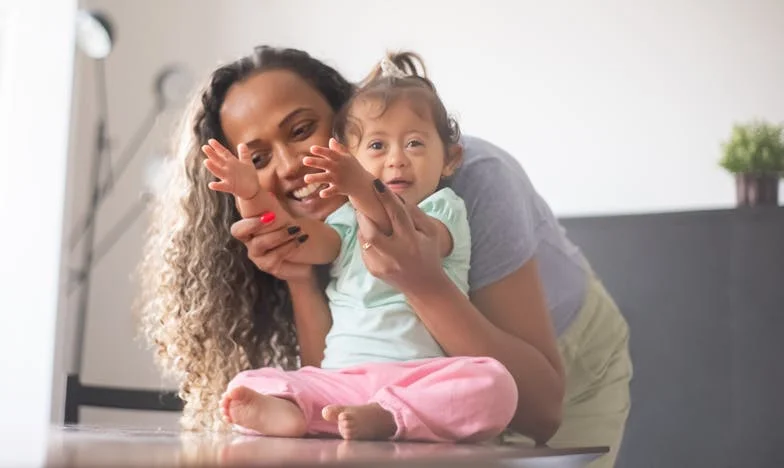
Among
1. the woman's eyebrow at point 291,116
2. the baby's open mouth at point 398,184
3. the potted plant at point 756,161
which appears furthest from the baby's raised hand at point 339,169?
the potted plant at point 756,161

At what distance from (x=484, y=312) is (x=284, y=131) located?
0.81 ft

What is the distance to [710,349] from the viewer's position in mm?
1077

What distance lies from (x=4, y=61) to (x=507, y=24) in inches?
43.3

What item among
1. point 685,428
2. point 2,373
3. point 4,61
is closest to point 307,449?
point 685,428

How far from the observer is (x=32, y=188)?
1817mm

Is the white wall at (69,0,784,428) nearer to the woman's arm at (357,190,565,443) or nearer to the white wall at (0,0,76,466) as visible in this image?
the woman's arm at (357,190,565,443)

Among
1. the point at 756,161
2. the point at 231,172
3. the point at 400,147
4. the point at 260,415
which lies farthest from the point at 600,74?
the point at 260,415

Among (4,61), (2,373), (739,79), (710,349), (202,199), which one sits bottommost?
(2,373)

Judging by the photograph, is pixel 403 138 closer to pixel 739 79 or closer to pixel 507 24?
pixel 507 24

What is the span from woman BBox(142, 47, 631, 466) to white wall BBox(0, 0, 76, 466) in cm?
79

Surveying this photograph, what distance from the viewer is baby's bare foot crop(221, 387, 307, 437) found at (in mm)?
738

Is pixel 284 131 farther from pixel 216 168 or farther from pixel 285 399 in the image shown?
pixel 285 399

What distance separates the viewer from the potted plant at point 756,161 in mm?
1082

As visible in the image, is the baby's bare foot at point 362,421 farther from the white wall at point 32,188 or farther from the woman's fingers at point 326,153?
the white wall at point 32,188
